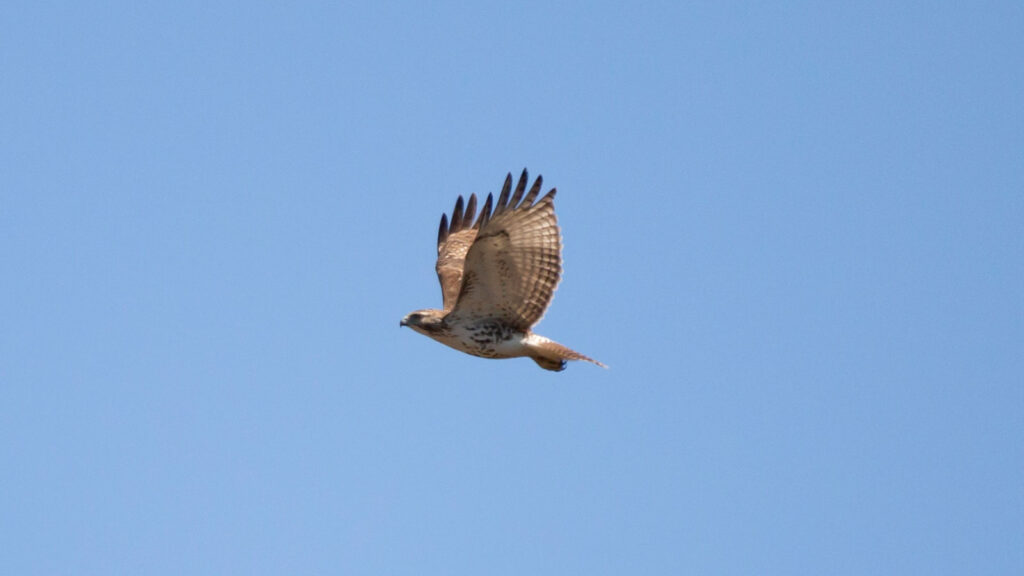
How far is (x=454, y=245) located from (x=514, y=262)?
2189 mm

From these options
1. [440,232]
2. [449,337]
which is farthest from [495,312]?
[440,232]

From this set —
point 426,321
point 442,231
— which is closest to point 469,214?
point 442,231

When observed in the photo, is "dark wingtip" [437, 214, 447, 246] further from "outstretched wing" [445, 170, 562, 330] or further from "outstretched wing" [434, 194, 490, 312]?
"outstretched wing" [445, 170, 562, 330]

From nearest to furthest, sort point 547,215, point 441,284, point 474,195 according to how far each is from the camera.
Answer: point 547,215, point 441,284, point 474,195

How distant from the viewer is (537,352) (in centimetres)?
1427

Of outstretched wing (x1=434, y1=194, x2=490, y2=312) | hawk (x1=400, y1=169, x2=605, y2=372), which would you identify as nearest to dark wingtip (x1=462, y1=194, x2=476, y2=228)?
outstretched wing (x1=434, y1=194, x2=490, y2=312)

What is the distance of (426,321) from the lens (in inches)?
566

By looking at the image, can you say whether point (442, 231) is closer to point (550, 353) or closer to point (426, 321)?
point (426, 321)

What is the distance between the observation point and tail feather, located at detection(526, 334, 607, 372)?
14.1 metres

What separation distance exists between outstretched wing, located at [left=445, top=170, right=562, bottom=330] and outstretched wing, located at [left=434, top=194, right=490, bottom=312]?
938mm

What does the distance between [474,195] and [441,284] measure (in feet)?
4.68

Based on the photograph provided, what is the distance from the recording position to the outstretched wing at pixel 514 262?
1370cm

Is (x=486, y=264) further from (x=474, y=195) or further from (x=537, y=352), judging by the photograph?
(x=474, y=195)

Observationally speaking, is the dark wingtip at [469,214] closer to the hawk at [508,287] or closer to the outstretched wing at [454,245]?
the outstretched wing at [454,245]
